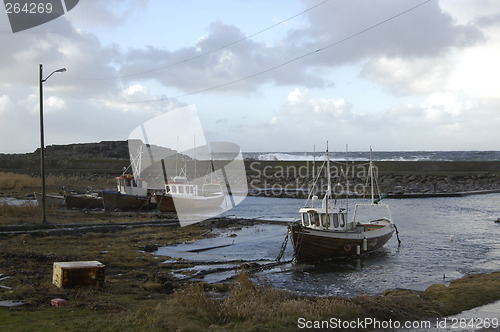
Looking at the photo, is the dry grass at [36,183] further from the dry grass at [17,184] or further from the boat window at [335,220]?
the boat window at [335,220]

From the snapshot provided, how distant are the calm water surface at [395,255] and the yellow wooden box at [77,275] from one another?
16.2ft

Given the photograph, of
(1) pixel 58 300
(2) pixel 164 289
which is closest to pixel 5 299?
(1) pixel 58 300

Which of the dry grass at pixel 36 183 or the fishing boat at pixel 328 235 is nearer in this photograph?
the fishing boat at pixel 328 235

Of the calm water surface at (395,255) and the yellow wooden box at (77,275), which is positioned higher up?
the yellow wooden box at (77,275)

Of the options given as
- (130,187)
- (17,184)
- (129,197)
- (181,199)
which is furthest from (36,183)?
(181,199)

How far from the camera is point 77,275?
1395 centimetres

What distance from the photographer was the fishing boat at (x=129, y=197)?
1807 inches

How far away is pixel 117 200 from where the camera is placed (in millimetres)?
46375

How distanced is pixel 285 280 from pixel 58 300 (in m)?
9.76

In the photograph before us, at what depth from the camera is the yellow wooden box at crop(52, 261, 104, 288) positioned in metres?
13.7

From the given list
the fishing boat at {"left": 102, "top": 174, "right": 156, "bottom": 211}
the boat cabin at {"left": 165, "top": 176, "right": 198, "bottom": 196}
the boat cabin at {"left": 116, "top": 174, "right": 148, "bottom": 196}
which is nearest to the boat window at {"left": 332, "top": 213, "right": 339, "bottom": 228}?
the boat cabin at {"left": 165, "top": 176, "right": 198, "bottom": 196}

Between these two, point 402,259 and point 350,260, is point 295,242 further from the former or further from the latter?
point 402,259

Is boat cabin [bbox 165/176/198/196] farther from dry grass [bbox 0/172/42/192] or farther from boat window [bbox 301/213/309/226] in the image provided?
dry grass [bbox 0/172/42/192]

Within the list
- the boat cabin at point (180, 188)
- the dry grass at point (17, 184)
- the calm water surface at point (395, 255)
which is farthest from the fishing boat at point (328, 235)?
the dry grass at point (17, 184)
